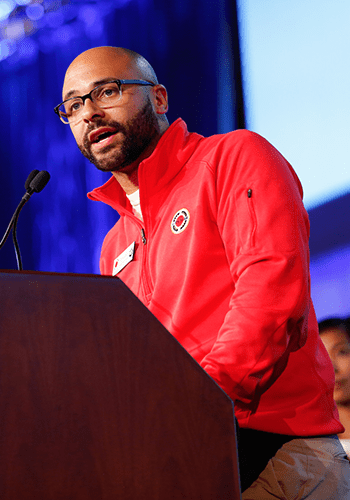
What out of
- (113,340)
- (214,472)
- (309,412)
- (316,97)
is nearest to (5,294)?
(113,340)

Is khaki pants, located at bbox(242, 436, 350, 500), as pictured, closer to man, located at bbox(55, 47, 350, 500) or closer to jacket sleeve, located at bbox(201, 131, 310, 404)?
man, located at bbox(55, 47, 350, 500)

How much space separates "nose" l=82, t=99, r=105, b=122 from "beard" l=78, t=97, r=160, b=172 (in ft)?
0.05

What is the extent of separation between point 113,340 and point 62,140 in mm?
2062

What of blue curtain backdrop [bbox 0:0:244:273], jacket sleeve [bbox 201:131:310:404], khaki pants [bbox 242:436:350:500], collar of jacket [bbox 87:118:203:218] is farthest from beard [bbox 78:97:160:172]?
khaki pants [bbox 242:436:350:500]

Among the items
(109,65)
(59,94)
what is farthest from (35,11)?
(109,65)

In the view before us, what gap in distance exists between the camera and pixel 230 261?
996mm

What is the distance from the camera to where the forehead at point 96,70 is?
4.52 feet

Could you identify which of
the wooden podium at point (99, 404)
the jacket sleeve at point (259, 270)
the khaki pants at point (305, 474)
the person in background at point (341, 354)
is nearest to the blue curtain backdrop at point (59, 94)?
the person in background at point (341, 354)

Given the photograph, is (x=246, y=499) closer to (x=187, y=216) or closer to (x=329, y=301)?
(x=187, y=216)

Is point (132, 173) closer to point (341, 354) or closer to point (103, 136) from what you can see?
point (103, 136)

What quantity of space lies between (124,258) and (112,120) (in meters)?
0.40

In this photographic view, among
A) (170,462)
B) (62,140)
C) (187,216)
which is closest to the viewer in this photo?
(170,462)

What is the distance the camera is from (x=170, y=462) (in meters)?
0.40

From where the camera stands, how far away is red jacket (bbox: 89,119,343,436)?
780 mm
